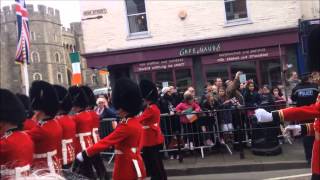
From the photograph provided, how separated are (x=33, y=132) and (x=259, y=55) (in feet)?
42.3

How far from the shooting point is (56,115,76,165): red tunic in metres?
7.63

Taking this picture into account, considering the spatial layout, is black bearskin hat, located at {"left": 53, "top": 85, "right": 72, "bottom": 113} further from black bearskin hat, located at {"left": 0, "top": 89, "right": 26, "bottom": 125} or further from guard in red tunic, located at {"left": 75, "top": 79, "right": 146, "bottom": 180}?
black bearskin hat, located at {"left": 0, "top": 89, "right": 26, "bottom": 125}

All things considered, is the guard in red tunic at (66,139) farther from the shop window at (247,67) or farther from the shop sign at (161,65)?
the shop window at (247,67)

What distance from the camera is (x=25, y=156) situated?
480 cm

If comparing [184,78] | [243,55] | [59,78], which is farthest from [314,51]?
[59,78]

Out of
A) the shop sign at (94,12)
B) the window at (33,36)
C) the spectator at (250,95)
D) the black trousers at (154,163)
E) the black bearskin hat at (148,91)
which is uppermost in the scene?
the window at (33,36)

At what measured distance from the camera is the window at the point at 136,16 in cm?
1958

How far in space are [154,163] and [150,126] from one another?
0.63 m

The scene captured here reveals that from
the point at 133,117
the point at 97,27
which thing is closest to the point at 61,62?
the point at 97,27

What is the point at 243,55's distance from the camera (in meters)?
18.2

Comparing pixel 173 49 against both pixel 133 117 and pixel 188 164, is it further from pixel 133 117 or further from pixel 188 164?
pixel 133 117

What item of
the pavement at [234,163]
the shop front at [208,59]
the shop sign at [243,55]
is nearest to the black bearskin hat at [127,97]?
the pavement at [234,163]

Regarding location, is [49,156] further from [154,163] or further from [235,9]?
[235,9]

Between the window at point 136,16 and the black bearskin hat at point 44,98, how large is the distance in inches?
494
